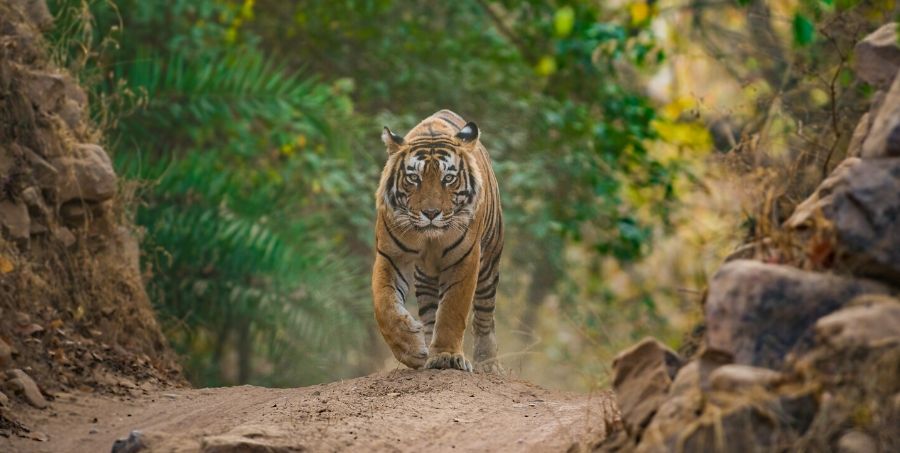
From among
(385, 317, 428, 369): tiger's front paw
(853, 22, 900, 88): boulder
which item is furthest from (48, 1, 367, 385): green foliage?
(853, 22, 900, 88): boulder

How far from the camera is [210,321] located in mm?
10625

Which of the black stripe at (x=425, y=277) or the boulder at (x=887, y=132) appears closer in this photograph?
the boulder at (x=887, y=132)

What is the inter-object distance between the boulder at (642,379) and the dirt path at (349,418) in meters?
0.16

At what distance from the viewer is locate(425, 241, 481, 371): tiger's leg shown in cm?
670

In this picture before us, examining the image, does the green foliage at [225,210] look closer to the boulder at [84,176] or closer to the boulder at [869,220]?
the boulder at [84,176]

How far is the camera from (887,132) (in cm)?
412

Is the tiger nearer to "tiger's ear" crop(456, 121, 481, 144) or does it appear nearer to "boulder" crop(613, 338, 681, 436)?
"tiger's ear" crop(456, 121, 481, 144)

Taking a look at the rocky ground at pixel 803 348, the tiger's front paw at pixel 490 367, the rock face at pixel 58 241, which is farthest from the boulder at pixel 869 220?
the rock face at pixel 58 241

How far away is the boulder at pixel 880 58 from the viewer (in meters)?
5.26

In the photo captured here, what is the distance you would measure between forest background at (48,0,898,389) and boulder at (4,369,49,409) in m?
2.37

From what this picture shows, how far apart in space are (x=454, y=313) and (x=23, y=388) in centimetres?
224

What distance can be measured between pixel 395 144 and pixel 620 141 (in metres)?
3.89

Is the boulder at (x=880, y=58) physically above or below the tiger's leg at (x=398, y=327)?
above

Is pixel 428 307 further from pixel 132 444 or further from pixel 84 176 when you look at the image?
pixel 132 444
